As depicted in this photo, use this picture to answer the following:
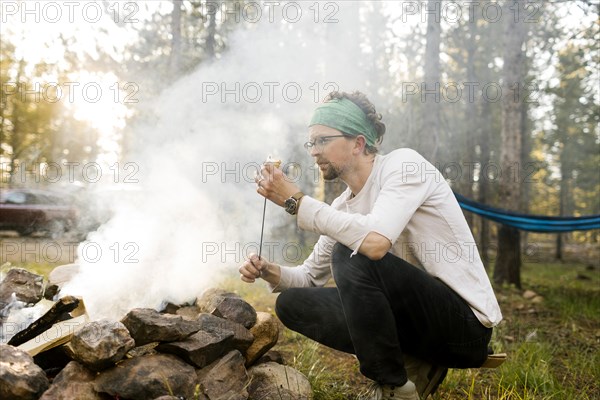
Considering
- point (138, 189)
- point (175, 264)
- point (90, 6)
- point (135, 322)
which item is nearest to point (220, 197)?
point (138, 189)

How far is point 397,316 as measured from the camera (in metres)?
2.18

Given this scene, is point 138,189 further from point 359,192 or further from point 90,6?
point 90,6

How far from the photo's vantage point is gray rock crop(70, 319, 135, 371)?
1877 mm

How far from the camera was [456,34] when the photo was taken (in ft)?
45.5

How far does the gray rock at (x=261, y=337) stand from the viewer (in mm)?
2508

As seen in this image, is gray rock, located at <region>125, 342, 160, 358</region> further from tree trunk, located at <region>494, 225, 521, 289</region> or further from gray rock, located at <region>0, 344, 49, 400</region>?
tree trunk, located at <region>494, 225, 521, 289</region>

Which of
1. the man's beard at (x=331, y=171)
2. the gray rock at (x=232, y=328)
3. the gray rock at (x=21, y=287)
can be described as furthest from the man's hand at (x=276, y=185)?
the gray rock at (x=21, y=287)

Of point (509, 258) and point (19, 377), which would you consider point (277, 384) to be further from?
point (509, 258)

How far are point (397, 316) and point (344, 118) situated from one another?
1.02 m

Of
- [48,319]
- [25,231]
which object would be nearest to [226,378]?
[48,319]

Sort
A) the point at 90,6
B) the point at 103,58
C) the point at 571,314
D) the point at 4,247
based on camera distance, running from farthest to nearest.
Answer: the point at 103,58 → the point at 4,247 → the point at 90,6 → the point at 571,314

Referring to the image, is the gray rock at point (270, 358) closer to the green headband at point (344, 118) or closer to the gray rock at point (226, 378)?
the gray rock at point (226, 378)

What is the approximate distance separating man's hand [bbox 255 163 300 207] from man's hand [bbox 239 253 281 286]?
0.43 meters

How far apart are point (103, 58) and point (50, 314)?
31.6 feet
